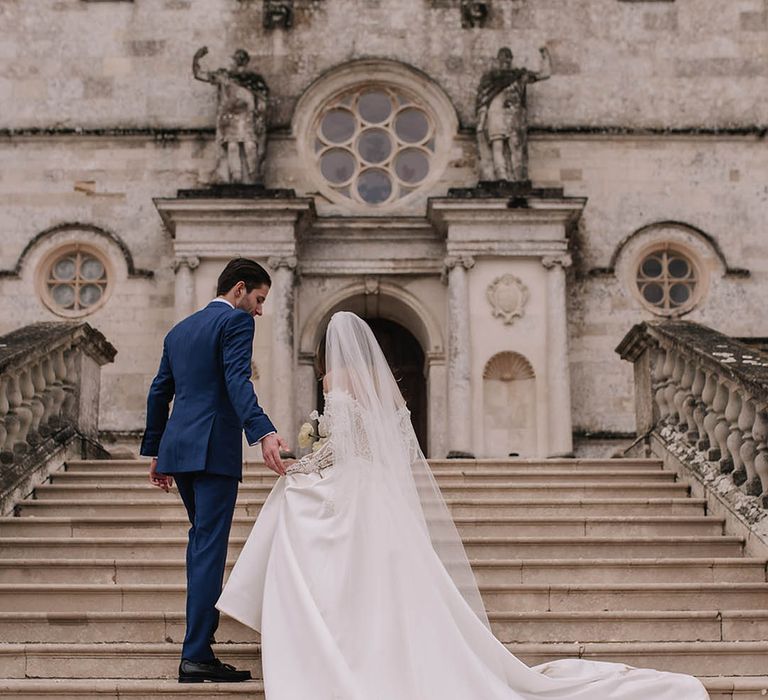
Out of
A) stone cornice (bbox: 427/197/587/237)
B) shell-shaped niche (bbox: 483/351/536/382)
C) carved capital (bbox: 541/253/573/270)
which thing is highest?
stone cornice (bbox: 427/197/587/237)

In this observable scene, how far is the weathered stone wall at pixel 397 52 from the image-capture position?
57.2ft

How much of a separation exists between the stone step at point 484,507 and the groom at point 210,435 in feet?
8.53

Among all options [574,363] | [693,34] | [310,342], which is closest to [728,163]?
[693,34]

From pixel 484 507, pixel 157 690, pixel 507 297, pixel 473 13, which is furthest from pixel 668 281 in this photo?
pixel 157 690

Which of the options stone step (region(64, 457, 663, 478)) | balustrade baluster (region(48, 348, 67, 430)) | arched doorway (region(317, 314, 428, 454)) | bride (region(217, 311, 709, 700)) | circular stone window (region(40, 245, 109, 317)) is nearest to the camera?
bride (region(217, 311, 709, 700))

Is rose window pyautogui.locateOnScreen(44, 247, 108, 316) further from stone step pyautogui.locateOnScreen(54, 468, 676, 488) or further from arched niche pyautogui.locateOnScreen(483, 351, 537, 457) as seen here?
stone step pyautogui.locateOnScreen(54, 468, 676, 488)

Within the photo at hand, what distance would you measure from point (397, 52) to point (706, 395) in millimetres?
9207

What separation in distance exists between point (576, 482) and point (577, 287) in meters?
7.33

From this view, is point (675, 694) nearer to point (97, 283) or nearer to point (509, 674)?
point (509, 674)

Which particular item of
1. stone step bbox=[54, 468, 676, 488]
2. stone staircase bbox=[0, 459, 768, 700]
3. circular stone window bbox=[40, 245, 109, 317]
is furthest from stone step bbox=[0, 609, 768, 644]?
circular stone window bbox=[40, 245, 109, 317]

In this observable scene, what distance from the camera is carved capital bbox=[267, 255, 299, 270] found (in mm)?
15984

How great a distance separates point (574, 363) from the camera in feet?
54.7


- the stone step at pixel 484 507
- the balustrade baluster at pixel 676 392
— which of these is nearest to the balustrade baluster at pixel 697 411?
the balustrade baluster at pixel 676 392

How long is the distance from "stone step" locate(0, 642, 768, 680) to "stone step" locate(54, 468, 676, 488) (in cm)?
324
